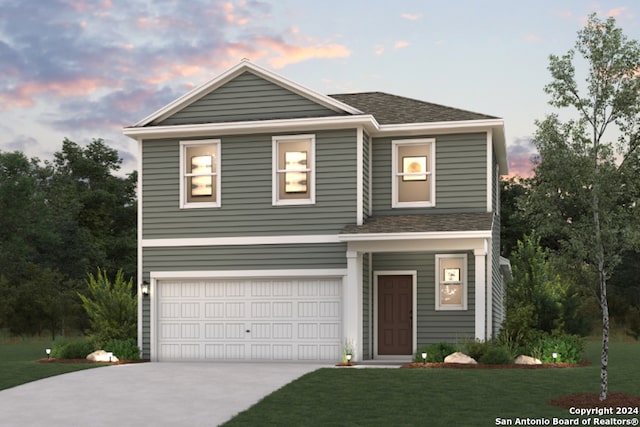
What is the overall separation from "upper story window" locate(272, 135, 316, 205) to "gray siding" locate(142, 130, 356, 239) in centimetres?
18

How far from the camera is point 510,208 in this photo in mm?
50219

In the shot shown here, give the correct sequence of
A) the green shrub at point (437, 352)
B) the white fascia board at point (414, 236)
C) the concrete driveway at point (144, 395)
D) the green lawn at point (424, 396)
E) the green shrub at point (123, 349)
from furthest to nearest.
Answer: the green shrub at point (123, 349) → the white fascia board at point (414, 236) → the green shrub at point (437, 352) → the concrete driveway at point (144, 395) → the green lawn at point (424, 396)

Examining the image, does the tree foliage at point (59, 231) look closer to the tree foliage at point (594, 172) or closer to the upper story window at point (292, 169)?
the upper story window at point (292, 169)

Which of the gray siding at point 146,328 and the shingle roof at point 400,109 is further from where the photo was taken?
the gray siding at point 146,328

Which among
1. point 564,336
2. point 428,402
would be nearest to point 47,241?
point 564,336

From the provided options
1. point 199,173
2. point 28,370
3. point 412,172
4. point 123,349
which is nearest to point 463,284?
point 412,172

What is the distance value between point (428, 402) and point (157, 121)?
41.5 ft

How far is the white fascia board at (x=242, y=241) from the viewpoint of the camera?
73.8ft

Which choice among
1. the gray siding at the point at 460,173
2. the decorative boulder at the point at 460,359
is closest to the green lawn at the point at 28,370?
the decorative boulder at the point at 460,359

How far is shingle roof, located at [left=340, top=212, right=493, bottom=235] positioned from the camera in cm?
2116

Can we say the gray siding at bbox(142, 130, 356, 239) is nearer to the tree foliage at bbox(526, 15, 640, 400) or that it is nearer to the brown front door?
the brown front door

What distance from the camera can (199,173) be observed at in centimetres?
2359

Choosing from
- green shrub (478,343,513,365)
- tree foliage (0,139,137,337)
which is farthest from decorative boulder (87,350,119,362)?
tree foliage (0,139,137,337)

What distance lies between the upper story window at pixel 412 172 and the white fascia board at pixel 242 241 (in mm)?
2344
